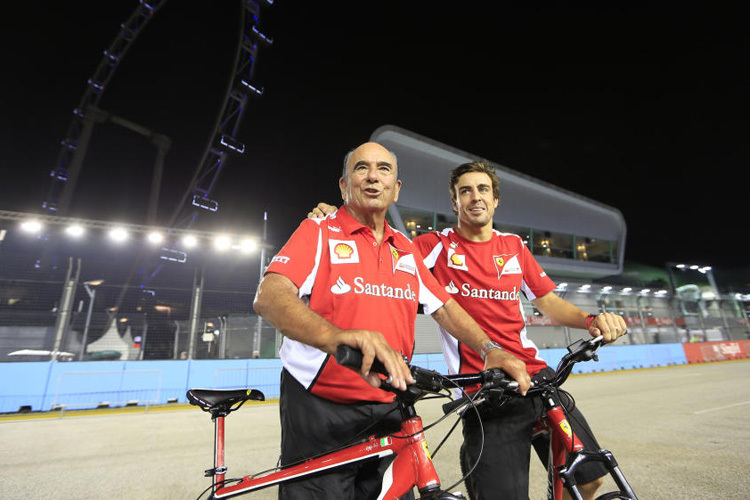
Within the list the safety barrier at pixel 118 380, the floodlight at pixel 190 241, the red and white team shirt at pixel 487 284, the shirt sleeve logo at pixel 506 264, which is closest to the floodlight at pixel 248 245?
the floodlight at pixel 190 241

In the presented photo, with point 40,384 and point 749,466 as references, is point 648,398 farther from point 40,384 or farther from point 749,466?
point 40,384

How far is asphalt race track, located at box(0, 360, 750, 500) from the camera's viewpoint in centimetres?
337

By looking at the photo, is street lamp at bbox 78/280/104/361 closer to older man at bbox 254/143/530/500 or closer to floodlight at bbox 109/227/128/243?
floodlight at bbox 109/227/128/243

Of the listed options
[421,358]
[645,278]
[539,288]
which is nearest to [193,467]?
[539,288]

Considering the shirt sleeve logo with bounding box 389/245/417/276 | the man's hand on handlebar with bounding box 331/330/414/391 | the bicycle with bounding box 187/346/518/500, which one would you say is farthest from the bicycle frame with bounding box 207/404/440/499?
the shirt sleeve logo with bounding box 389/245/417/276

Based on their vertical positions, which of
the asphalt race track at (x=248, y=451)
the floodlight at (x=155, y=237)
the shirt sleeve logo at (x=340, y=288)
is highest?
the floodlight at (x=155, y=237)

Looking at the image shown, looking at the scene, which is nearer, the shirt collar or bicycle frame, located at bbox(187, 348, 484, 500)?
bicycle frame, located at bbox(187, 348, 484, 500)

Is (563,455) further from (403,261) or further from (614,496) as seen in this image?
(403,261)

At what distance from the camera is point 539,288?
2.35 metres

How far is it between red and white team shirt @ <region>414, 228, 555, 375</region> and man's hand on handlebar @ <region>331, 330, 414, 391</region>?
1.10m

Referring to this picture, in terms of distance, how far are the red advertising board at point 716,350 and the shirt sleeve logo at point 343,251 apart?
2745 centimetres

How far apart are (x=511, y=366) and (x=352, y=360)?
31.2 inches

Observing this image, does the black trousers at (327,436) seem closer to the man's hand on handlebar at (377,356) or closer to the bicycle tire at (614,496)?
the man's hand on handlebar at (377,356)

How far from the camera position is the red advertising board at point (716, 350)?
21.6m
